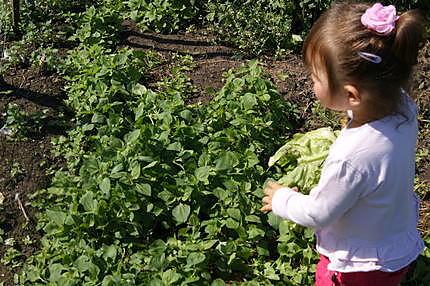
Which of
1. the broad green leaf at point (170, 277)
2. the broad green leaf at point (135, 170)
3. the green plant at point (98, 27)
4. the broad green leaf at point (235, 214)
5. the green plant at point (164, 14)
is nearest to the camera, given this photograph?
the broad green leaf at point (170, 277)

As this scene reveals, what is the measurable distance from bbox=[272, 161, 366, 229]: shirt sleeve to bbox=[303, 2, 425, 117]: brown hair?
235 millimetres

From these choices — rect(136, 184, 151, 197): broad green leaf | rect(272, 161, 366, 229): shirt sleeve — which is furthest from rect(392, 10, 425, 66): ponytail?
rect(136, 184, 151, 197): broad green leaf

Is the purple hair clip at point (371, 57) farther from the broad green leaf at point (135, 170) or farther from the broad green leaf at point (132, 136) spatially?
the broad green leaf at point (132, 136)

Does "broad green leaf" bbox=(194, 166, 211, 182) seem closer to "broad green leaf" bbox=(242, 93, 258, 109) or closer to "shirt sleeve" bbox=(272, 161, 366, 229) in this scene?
"broad green leaf" bbox=(242, 93, 258, 109)

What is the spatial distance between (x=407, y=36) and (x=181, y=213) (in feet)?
5.91

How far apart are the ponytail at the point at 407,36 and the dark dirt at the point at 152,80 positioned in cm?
188

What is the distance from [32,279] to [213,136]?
132 cm

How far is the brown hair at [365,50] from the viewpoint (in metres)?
2.23

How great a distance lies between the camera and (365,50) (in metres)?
2.24

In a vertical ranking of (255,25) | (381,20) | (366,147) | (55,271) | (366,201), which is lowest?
(55,271)

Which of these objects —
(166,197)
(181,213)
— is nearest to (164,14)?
(166,197)

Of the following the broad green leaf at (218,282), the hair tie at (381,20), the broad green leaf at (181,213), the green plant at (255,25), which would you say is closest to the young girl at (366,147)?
the hair tie at (381,20)

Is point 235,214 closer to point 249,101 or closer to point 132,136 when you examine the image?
point 132,136

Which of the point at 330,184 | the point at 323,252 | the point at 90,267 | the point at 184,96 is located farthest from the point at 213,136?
the point at 330,184
